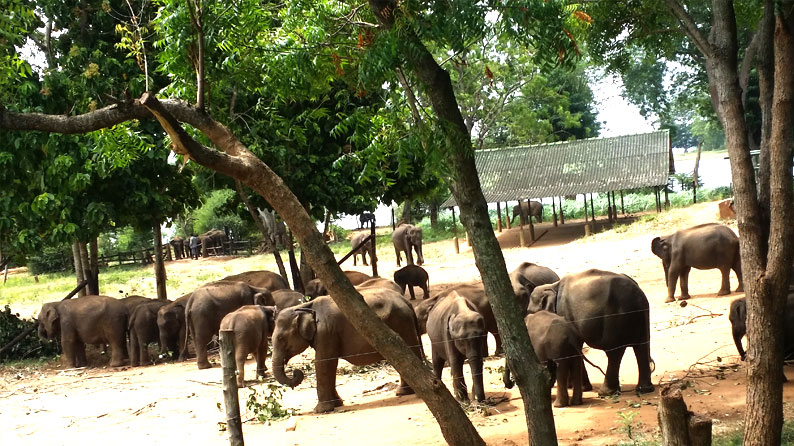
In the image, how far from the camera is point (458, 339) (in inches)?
422

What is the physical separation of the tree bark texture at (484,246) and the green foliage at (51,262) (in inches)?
1614

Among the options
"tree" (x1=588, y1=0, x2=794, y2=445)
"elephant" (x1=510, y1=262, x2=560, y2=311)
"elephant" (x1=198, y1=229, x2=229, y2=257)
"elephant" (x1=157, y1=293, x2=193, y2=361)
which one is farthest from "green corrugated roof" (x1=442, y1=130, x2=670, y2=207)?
"tree" (x1=588, y1=0, x2=794, y2=445)

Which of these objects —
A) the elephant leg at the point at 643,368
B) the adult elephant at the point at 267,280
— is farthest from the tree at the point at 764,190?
the adult elephant at the point at 267,280

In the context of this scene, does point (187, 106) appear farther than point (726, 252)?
No

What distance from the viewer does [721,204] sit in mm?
28031

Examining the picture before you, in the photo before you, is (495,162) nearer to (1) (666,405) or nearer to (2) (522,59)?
(2) (522,59)

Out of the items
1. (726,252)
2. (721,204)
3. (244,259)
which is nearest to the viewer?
(726,252)

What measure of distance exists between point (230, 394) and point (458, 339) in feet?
13.1

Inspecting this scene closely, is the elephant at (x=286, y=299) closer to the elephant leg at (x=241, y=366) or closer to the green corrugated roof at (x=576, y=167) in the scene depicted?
the elephant leg at (x=241, y=366)

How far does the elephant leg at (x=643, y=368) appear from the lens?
10469 millimetres

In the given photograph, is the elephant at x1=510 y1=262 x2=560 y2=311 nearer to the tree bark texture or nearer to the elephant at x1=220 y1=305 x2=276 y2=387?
the elephant at x1=220 y1=305 x2=276 y2=387

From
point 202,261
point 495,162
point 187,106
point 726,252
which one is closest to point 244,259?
point 202,261

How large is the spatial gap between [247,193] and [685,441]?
14.9m

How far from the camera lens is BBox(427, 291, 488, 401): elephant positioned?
34.6 feet
